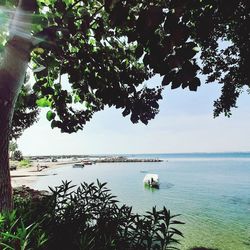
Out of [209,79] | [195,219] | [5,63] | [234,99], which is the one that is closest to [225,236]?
[195,219]

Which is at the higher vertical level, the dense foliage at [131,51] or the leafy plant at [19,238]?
the dense foliage at [131,51]

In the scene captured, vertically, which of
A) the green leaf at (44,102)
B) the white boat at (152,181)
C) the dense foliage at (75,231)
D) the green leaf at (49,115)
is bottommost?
the white boat at (152,181)

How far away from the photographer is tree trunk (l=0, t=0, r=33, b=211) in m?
4.10

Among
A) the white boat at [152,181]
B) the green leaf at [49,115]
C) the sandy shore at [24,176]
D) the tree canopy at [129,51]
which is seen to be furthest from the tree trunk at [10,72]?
the white boat at [152,181]

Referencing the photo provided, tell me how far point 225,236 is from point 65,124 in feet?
36.6

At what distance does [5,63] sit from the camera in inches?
169

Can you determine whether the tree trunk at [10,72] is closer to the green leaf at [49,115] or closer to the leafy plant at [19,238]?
the leafy plant at [19,238]

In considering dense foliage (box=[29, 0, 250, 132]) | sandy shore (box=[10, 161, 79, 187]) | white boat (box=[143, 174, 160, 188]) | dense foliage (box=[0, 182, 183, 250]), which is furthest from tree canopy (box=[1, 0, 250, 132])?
white boat (box=[143, 174, 160, 188])

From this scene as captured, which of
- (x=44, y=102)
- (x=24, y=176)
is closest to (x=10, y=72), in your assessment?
(x=44, y=102)

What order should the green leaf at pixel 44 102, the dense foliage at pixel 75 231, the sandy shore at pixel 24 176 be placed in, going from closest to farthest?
the dense foliage at pixel 75 231 → the green leaf at pixel 44 102 → the sandy shore at pixel 24 176

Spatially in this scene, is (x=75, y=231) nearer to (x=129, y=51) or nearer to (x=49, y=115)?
(x=49, y=115)

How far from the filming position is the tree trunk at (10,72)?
410 centimetres

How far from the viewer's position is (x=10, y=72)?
14.2 feet

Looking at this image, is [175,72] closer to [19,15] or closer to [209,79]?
[19,15]
